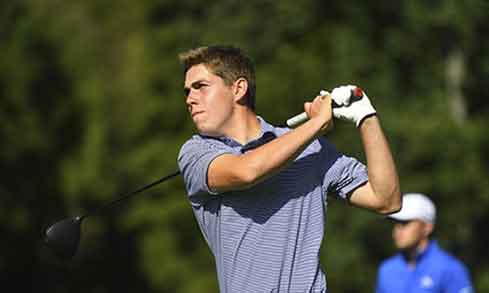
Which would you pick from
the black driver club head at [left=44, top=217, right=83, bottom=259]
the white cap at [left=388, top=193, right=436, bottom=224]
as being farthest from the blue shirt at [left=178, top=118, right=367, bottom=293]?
the white cap at [left=388, top=193, right=436, bottom=224]

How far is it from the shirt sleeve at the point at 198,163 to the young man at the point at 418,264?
3259mm

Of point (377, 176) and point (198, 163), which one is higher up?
point (198, 163)

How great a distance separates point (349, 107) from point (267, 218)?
1.68ft

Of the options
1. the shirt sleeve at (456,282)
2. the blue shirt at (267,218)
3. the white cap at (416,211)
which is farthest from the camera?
the white cap at (416,211)

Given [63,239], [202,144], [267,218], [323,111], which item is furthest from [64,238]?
[323,111]

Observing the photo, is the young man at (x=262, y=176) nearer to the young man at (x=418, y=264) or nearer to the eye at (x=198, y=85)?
the eye at (x=198, y=85)

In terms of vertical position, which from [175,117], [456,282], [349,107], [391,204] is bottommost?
[175,117]

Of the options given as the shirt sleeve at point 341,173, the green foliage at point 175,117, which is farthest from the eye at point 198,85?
the green foliage at point 175,117

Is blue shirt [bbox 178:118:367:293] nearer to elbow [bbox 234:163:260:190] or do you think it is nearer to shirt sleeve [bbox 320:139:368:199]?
shirt sleeve [bbox 320:139:368:199]

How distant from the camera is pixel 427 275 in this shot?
7.68m

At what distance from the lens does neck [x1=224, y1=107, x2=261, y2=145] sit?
4664 millimetres

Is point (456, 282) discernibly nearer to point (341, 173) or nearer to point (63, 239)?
point (341, 173)

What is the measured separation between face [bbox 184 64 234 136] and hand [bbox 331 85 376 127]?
0.43 m

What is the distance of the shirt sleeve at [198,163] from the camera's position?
449 cm
